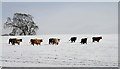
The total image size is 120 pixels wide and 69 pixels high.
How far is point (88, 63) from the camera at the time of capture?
11.7ft

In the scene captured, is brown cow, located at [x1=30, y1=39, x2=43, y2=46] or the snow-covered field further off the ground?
brown cow, located at [x1=30, y1=39, x2=43, y2=46]

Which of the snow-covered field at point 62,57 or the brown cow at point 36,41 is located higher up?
the brown cow at point 36,41

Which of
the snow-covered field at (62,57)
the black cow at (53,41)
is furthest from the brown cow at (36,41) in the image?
the snow-covered field at (62,57)

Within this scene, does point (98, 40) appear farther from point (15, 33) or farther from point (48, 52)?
point (15, 33)

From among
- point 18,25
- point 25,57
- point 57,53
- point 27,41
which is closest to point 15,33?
point 18,25

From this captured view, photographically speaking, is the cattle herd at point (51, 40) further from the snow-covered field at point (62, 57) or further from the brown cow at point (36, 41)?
the snow-covered field at point (62, 57)

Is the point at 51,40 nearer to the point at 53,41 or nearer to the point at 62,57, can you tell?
the point at 53,41

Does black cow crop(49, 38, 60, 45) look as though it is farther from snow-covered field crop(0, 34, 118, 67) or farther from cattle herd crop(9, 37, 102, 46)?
snow-covered field crop(0, 34, 118, 67)

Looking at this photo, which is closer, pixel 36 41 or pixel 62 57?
pixel 62 57

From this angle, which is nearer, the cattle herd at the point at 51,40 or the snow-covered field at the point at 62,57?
the snow-covered field at the point at 62,57

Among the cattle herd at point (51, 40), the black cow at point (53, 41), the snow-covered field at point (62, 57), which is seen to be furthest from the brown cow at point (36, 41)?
the snow-covered field at point (62, 57)

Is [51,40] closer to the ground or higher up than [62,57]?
higher up

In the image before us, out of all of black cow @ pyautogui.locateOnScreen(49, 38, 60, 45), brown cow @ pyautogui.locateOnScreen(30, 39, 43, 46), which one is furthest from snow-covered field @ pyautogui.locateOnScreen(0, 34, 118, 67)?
brown cow @ pyautogui.locateOnScreen(30, 39, 43, 46)

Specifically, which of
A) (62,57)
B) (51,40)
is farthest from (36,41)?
(62,57)
